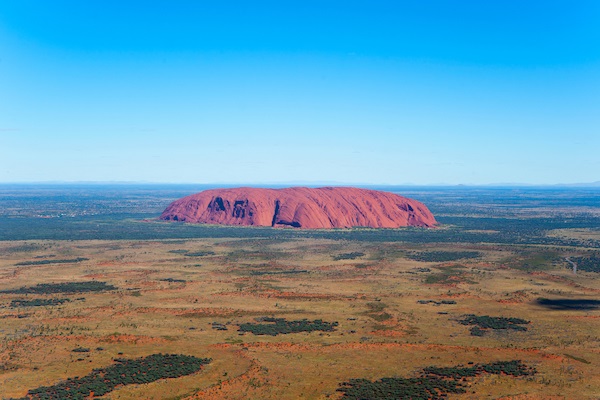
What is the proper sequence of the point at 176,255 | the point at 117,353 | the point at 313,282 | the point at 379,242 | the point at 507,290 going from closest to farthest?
the point at 117,353, the point at 507,290, the point at 313,282, the point at 176,255, the point at 379,242

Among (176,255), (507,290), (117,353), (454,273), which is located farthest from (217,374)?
(176,255)

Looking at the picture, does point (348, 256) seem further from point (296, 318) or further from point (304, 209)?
point (304, 209)

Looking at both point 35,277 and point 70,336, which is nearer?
point 70,336

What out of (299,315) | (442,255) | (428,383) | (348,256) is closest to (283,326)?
(299,315)

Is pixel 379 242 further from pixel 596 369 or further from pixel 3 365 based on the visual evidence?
pixel 3 365

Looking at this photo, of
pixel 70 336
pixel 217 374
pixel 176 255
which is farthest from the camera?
pixel 176 255

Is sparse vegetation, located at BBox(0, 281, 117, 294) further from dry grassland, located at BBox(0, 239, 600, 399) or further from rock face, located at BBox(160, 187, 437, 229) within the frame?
rock face, located at BBox(160, 187, 437, 229)
